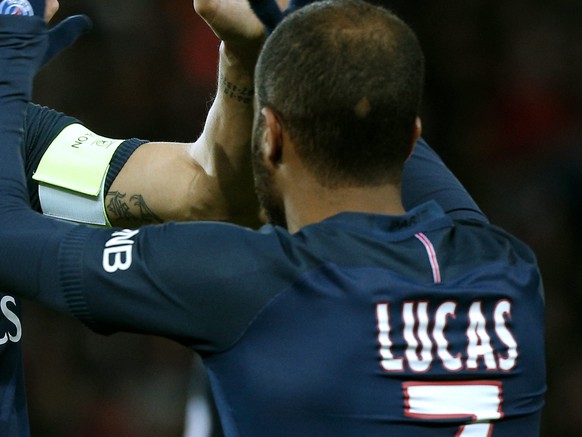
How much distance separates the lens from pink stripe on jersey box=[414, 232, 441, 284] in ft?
5.34

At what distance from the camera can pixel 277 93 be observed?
1.64 m

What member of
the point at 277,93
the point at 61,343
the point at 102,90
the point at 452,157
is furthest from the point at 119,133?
the point at 277,93

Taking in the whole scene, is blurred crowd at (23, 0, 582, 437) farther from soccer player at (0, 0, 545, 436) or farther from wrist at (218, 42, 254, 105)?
soccer player at (0, 0, 545, 436)

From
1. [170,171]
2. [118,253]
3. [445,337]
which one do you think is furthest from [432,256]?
[170,171]

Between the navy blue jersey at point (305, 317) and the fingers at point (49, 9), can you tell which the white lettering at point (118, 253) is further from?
the fingers at point (49, 9)

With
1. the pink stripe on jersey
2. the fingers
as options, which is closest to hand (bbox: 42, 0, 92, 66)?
the fingers

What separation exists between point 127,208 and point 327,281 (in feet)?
2.78

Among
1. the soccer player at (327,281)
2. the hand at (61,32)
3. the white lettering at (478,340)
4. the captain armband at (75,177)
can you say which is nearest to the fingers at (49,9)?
the hand at (61,32)

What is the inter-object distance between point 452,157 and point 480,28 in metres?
0.82

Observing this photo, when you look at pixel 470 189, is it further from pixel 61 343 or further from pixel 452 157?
pixel 61 343

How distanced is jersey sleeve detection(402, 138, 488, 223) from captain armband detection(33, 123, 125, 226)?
667 millimetres

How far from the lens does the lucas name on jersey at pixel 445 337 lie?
1.58m

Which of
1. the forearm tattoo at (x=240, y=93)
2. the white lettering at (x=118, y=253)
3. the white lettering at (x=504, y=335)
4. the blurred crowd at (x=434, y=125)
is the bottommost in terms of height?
the blurred crowd at (x=434, y=125)

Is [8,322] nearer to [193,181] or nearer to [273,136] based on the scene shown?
[193,181]
